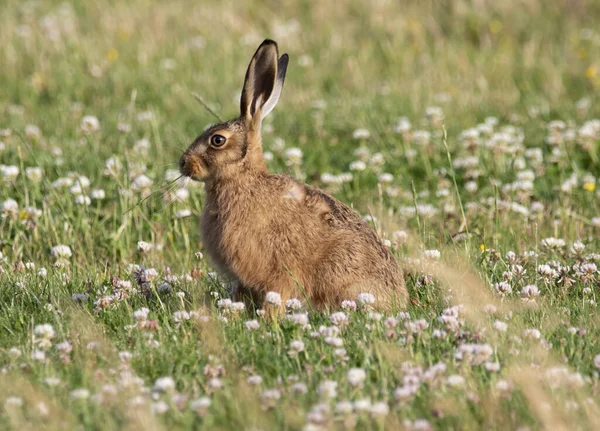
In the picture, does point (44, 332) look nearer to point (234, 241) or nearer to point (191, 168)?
point (234, 241)

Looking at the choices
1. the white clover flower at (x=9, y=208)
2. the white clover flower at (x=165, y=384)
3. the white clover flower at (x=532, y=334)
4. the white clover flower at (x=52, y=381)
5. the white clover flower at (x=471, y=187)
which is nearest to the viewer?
the white clover flower at (x=165, y=384)

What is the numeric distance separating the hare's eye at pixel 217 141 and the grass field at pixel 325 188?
0.87 m

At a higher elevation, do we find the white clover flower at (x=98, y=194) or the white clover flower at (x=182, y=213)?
the white clover flower at (x=98, y=194)

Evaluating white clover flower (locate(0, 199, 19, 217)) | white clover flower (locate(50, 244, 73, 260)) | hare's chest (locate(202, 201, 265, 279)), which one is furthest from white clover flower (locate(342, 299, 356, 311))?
white clover flower (locate(0, 199, 19, 217))

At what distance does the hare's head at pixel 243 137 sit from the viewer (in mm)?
5621

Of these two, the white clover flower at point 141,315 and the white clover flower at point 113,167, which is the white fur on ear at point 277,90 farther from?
the white clover flower at point 113,167

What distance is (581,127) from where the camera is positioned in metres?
9.29

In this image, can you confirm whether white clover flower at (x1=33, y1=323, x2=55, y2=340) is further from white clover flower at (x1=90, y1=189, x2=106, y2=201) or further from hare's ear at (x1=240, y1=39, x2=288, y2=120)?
white clover flower at (x1=90, y1=189, x2=106, y2=201)

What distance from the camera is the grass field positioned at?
3979 mm

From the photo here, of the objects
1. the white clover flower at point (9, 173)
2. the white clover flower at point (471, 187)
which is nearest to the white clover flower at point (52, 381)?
the white clover flower at point (9, 173)

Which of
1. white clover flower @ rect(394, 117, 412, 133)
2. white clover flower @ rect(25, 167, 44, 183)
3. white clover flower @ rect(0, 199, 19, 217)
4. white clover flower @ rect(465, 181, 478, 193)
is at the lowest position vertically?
white clover flower @ rect(465, 181, 478, 193)

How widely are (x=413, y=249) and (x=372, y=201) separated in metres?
1.31

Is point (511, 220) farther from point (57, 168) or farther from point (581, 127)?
point (57, 168)

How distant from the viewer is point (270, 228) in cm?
546
